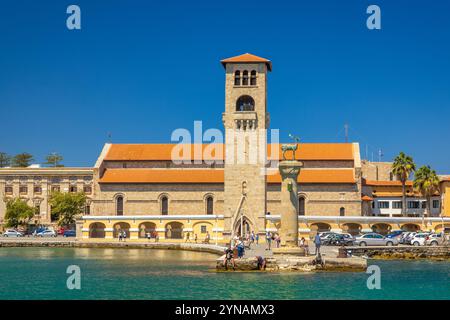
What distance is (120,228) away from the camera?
7669 cm

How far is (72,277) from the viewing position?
39500 mm

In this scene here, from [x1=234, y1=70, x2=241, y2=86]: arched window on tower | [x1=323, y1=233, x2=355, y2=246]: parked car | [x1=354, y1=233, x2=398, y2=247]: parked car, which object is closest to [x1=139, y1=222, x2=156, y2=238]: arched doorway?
[x1=234, y1=70, x2=241, y2=86]: arched window on tower

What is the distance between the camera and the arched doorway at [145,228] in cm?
7588

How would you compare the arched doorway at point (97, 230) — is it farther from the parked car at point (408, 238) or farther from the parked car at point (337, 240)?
the parked car at point (408, 238)

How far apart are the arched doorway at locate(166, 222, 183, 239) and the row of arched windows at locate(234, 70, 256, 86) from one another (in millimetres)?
15857

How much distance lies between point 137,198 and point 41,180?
77.4 feet

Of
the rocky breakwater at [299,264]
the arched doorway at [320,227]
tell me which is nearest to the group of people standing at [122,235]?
the arched doorway at [320,227]

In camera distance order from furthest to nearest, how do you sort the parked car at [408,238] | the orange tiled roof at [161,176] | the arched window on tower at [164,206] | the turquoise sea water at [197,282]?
1. the orange tiled roof at [161,176]
2. the arched window on tower at [164,206]
3. the parked car at [408,238]
4. the turquoise sea water at [197,282]

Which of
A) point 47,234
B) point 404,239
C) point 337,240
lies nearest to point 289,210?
point 337,240

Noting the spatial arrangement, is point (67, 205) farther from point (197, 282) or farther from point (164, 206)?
point (197, 282)

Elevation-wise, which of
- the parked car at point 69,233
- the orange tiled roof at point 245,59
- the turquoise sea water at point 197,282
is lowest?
the parked car at point 69,233

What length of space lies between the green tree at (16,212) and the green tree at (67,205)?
142 inches
